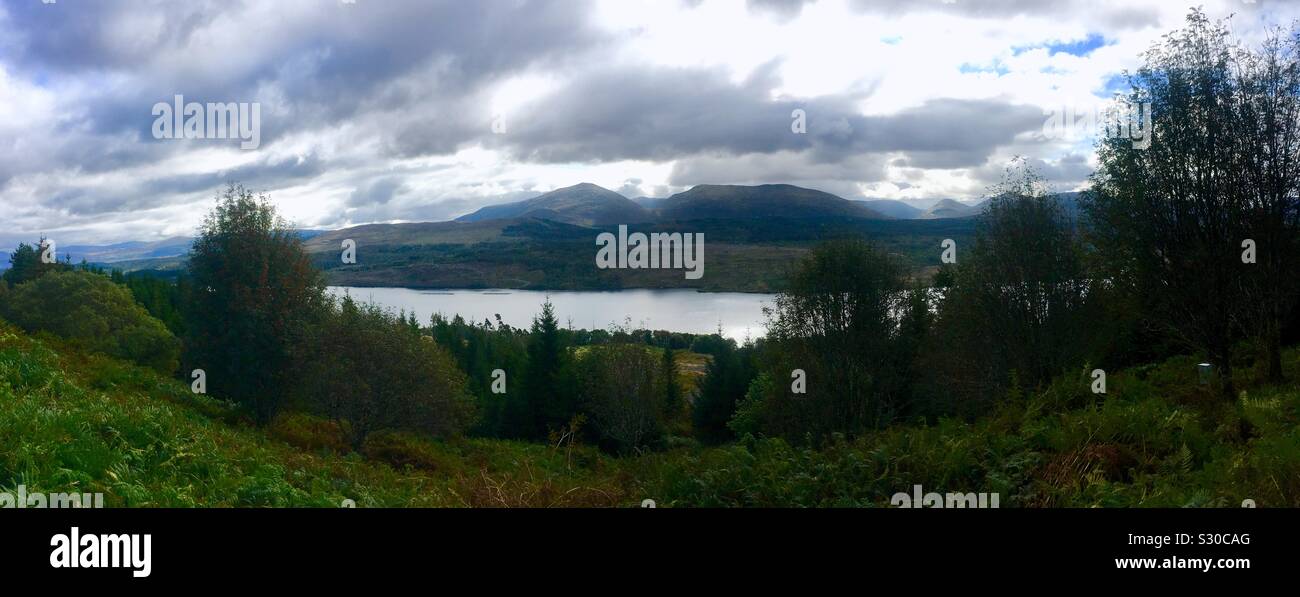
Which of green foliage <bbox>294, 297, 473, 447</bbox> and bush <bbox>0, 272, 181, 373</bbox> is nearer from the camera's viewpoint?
green foliage <bbox>294, 297, 473, 447</bbox>

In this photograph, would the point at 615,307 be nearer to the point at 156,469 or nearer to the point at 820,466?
the point at 156,469

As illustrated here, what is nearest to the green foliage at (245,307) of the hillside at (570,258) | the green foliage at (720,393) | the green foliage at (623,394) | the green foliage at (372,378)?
the green foliage at (372,378)

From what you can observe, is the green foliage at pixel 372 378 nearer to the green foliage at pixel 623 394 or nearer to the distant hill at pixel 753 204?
the green foliage at pixel 623 394

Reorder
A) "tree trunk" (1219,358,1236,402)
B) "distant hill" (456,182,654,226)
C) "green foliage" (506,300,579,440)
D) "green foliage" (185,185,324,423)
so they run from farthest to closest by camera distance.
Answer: "distant hill" (456,182,654,226)
"green foliage" (506,300,579,440)
"green foliage" (185,185,324,423)
"tree trunk" (1219,358,1236,402)

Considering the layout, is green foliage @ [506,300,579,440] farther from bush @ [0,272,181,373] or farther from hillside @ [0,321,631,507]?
hillside @ [0,321,631,507]

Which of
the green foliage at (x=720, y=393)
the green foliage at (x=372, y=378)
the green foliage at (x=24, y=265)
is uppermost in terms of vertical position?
the green foliage at (x=24, y=265)

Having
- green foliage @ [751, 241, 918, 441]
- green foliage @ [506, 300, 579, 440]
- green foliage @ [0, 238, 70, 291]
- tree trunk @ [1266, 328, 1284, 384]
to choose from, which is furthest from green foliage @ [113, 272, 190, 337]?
tree trunk @ [1266, 328, 1284, 384]
